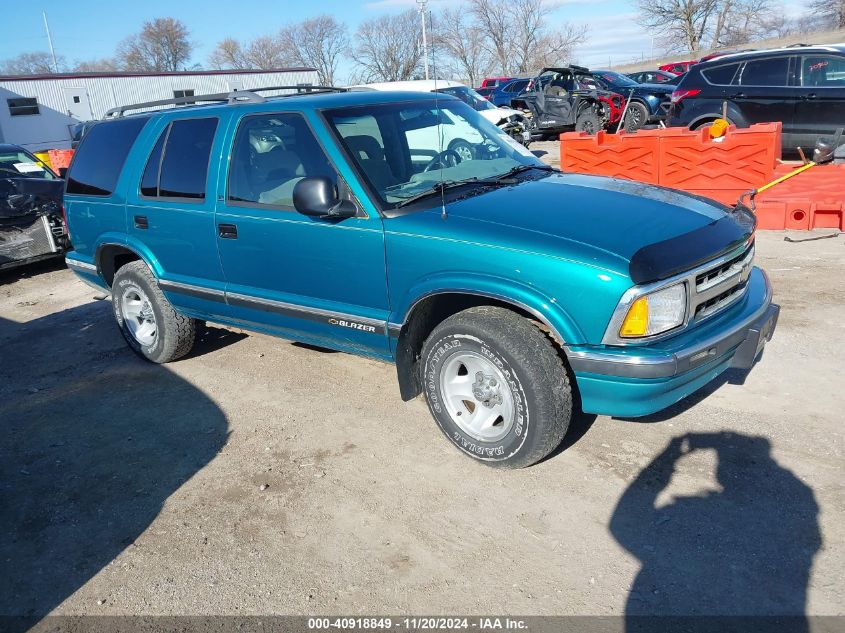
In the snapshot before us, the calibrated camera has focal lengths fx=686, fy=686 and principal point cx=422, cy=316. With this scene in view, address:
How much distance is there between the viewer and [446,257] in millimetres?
3502

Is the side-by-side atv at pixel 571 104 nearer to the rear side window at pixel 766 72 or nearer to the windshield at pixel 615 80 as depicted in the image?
the windshield at pixel 615 80

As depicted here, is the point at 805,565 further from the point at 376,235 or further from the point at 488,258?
the point at 376,235

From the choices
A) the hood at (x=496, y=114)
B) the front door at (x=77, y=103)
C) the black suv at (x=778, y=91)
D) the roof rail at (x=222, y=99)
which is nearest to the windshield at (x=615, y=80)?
the hood at (x=496, y=114)

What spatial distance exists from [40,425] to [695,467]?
421 centimetres

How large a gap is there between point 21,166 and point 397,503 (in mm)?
8889

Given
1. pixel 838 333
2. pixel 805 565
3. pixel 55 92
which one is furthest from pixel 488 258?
pixel 55 92

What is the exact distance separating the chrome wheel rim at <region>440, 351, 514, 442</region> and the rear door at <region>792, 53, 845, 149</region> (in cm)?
939

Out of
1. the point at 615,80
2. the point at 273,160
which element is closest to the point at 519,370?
the point at 273,160

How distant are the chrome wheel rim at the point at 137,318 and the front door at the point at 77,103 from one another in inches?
1419

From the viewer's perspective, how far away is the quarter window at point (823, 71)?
34.2 ft

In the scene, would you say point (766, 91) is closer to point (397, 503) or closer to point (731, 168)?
point (731, 168)

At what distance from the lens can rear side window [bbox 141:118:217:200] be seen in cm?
470

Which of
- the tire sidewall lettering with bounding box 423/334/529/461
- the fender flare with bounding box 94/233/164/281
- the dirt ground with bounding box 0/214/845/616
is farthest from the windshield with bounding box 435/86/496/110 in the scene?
the tire sidewall lettering with bounding box 423/334/529/461

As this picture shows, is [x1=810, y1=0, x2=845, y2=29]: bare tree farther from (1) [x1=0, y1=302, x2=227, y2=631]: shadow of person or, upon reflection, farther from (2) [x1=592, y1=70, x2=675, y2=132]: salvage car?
(1) [x1=0, y1=302, x2=227, y2=631]: shadow of person
